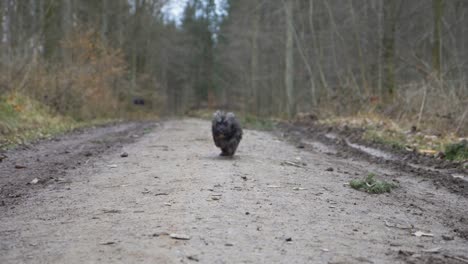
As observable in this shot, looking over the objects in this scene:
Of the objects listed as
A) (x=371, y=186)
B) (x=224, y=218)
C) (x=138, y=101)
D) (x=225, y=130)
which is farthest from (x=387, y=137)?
(x=138, y=101)

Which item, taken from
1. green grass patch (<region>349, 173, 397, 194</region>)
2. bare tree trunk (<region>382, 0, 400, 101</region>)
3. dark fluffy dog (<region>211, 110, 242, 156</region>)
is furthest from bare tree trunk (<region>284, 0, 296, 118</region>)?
green grass patch (<region>349, 173, 397, 194</region>)

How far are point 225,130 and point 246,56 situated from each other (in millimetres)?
42215

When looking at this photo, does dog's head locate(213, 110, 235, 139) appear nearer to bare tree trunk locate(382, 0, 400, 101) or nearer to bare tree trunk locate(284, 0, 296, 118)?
bare tree trunk locate(382, 0, 400, 101)

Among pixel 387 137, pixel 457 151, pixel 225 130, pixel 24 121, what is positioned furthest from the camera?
pixel 24 121

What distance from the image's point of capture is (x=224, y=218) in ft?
18.7

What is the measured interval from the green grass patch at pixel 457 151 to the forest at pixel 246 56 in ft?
9.13

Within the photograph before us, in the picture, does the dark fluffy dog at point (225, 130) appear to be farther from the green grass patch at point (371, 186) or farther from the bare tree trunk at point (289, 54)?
the bare tree trunk at point (289, 54)

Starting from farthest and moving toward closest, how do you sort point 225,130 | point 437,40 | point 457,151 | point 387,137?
point 437,40 < point 387,137 < point 457,151 < point 225,130

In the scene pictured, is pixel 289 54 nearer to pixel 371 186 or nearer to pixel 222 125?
pixel 222 125

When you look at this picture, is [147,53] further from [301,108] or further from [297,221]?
[297,221]

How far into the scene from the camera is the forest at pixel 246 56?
2067 cm

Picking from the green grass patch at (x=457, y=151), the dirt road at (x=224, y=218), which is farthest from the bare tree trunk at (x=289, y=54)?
the dirt road at (x=224, y=218)

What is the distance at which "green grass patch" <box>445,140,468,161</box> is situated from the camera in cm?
1168

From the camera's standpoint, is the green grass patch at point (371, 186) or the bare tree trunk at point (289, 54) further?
the bare tree trunk at point (289, 54)
